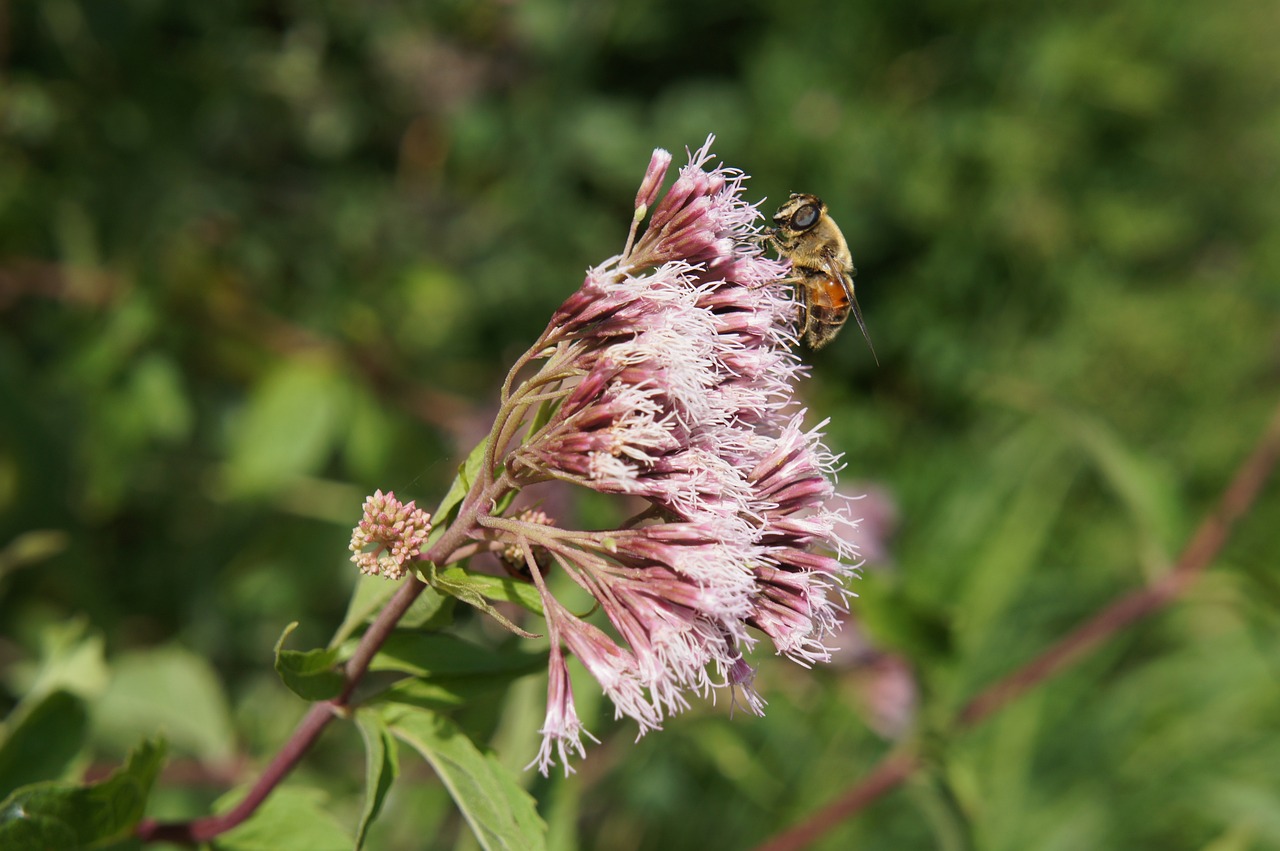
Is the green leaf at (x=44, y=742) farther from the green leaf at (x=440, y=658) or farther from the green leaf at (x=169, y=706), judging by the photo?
the green leaf at (x=169, y=706)

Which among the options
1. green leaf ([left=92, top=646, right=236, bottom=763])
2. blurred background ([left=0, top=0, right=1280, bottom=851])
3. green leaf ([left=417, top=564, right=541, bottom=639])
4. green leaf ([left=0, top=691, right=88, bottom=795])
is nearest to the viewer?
green leaf ([left=417, top=564, right=541, bottom=639])

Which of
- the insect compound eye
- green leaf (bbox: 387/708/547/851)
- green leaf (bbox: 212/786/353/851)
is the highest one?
the insect compound eye

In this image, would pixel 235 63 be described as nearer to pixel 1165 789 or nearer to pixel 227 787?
pixel 227 787

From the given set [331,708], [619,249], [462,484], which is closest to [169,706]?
[331,708]

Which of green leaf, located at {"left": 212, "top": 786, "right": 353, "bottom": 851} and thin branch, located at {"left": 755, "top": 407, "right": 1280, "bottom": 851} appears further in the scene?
thin branch, located at {"left": 755, "top": 407, "right": 1280, "bottom": 851}

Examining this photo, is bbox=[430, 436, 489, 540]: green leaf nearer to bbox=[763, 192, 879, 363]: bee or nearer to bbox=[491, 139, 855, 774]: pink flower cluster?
bbox=[491, 139, 855, 774]: pink flower cluster

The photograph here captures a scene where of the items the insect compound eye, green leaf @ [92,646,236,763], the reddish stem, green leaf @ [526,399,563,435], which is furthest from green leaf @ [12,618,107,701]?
the insect compound eye

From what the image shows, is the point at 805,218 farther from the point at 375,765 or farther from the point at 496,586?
the point at 375,765

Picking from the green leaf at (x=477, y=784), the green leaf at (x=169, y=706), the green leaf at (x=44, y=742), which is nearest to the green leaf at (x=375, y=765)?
the green leaf at (x=477, y=784)
